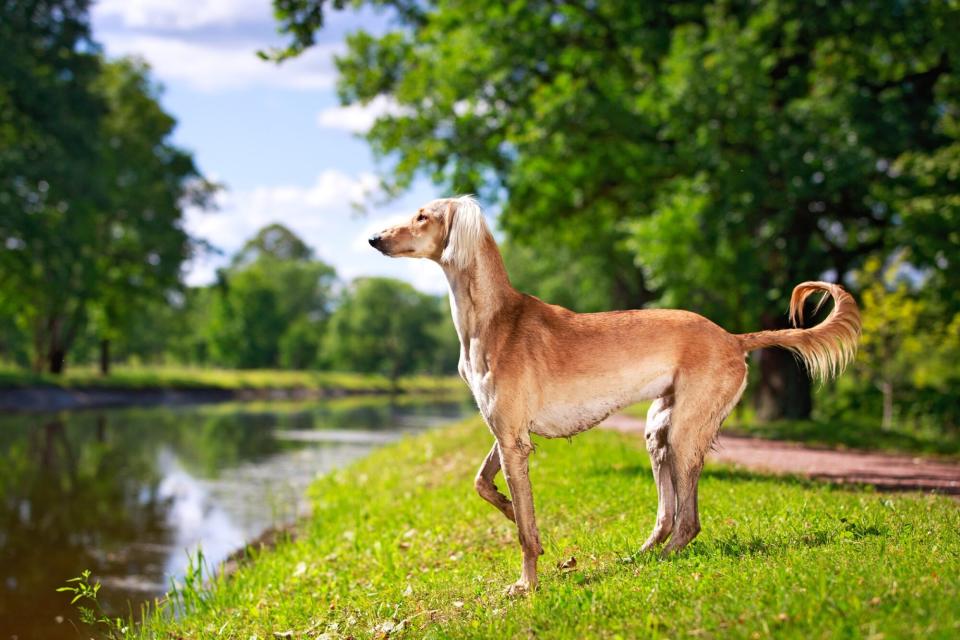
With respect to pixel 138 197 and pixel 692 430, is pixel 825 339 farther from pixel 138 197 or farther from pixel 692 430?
pixel 138 197

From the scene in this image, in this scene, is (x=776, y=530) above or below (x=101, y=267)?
below

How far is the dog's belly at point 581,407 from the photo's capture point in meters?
5.89

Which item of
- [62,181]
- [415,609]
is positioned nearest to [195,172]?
[62,181]

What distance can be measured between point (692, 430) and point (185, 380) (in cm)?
4999

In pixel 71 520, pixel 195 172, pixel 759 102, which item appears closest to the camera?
pixel 71 520

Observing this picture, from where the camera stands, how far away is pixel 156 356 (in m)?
83.1

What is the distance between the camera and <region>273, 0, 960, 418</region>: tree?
16234mm

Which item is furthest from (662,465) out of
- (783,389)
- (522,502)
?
(783,389)

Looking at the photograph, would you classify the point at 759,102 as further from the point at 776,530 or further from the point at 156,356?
the point at 156,356

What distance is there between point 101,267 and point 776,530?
43.4 m

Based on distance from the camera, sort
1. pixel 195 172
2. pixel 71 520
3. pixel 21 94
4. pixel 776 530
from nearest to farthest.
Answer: pixel 776 530 < pixel 71 520 < pixel 21 94 < pixel 195 172

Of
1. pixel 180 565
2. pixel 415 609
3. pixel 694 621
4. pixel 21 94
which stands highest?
pixel 21 94

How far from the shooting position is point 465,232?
5781 millimetres

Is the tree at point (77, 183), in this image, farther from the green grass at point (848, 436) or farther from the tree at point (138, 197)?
the green grass at point (848, 436)
